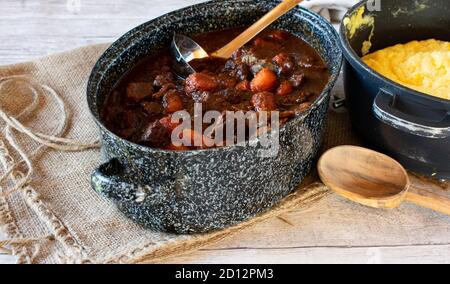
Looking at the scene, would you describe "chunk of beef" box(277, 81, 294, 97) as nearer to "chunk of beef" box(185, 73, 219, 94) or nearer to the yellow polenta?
"chunk of beef" box(185, 73, 219, 94)

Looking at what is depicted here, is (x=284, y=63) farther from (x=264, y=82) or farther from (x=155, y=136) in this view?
(x=155, y=136)

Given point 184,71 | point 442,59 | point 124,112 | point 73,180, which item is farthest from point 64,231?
point 442,59

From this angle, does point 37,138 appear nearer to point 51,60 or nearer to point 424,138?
point 51,60

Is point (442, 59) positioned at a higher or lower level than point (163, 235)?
higher

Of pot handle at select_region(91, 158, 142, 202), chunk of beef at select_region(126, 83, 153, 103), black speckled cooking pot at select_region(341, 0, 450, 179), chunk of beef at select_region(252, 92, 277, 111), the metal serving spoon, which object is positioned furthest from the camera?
the metal serving spoon

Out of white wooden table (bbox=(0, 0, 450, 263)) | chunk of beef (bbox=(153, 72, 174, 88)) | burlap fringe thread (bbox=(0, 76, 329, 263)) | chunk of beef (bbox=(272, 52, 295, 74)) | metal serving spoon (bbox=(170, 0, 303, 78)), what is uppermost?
metal serving spoon (bbox=(170, 0, 303, 78))

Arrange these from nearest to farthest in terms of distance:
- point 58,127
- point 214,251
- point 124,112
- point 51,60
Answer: point 214,251 < point 124,112 < point 58,127 < point 51,60

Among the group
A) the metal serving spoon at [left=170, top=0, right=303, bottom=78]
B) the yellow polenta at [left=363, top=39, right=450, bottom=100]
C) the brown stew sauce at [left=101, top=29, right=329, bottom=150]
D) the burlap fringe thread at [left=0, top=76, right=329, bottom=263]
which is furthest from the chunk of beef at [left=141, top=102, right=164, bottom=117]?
the yellow polenta at [left=363, top=39, right=450, bottom=100]
